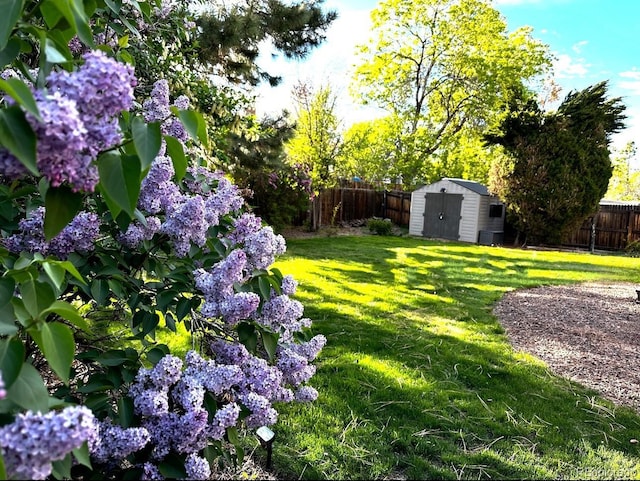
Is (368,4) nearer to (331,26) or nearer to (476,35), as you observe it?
(476,35)

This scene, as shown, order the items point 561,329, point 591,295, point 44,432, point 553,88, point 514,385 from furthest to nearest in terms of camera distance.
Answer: point 553,88, point 591,295, point 561,329, point 514,385, point 44,432

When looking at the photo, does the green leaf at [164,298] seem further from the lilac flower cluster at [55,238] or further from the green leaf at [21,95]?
the green leaf at [21,95]

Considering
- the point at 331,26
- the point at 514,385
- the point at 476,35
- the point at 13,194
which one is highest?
the point at 476,35

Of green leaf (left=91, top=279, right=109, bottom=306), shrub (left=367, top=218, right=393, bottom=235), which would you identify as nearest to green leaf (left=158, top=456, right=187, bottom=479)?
green leaf (left=91, top=279, right=109, bottom=306)

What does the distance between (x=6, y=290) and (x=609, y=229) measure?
1610cm

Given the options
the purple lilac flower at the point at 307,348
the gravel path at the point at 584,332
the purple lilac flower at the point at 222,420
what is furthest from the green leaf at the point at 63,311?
the gravel path at the point at 584,332

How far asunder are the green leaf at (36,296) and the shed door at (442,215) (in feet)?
47.5

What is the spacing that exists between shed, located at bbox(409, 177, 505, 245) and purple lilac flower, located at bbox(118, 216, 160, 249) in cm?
1364

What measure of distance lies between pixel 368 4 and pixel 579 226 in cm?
1111

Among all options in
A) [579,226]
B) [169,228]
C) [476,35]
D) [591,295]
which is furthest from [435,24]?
[169,228]

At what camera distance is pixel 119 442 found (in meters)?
1.15

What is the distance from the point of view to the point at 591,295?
6.02 m

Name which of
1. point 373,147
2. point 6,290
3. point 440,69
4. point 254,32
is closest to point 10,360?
point 6,290

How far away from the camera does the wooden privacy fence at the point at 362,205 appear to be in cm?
1641
